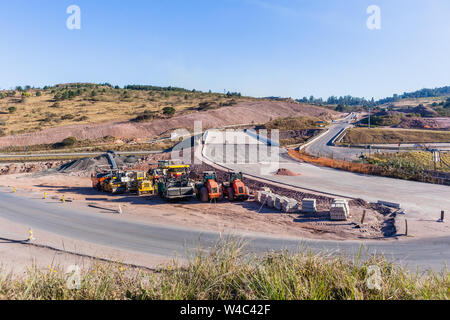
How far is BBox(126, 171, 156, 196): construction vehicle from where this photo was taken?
25359mm

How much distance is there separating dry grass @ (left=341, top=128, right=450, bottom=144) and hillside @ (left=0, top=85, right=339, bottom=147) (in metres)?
33.7

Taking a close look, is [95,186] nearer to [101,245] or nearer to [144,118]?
[101,245]

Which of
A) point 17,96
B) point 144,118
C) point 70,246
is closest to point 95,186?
point 70,246

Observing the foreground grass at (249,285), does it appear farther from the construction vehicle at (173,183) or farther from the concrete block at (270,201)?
the construction vehicle at (173,183)

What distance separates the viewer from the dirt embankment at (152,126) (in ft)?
204

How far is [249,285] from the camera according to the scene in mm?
5328

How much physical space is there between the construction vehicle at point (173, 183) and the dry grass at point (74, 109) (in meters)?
53.3

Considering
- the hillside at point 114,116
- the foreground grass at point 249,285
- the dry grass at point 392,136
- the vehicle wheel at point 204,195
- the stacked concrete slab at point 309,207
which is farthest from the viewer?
the hillside at point 114,116

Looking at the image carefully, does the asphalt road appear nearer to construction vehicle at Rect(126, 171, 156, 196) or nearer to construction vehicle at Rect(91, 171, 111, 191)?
construction vehicle at Rect(126, 171, 156, 196)

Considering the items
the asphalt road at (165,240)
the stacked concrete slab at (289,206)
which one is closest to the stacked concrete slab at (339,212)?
the stacked concrete slab at (289,206)

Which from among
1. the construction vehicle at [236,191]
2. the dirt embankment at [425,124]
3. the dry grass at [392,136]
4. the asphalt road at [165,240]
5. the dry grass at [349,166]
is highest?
the dirt embankment at [425,124]

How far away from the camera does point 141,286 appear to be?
558 cm

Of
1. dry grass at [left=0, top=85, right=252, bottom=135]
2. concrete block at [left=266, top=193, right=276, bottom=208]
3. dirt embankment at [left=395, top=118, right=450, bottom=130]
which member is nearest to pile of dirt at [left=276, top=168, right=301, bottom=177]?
concrete block at [left=266, top=193, right=276, bottom=208]
